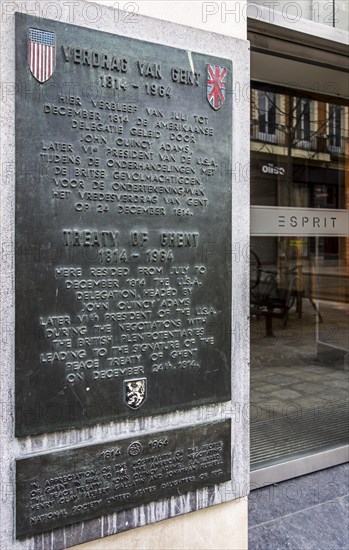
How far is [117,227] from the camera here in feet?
10.3

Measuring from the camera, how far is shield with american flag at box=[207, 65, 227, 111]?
11.2ft

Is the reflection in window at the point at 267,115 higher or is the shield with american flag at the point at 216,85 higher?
the reflection in window at the point at 267,115

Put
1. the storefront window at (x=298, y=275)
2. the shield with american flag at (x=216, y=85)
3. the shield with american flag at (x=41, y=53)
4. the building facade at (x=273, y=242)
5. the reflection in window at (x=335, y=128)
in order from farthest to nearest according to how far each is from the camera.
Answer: the reflection in window at (x=335, y=128) → the storefront window at (x=298, y=275) → the shield with american flag at (x=216, y=85) → the building facade at (x=273, y=242) → the shield with american flag at (x=41, y=53)

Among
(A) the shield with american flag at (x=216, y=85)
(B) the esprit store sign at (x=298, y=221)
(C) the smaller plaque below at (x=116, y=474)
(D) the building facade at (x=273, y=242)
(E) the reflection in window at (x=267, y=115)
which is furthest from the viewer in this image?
(E) the reflection in window at (x=267, y=115)

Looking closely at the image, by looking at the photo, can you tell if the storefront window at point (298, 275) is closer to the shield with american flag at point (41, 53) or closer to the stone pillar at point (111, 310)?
the stone pillar at point (111, 310)

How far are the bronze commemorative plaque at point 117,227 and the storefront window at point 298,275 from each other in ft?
5.33

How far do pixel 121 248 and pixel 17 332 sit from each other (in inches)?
31.4

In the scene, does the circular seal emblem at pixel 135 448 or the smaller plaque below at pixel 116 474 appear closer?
the smaller plaque below at pixel 116 474

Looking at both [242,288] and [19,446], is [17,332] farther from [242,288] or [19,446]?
[242,288]

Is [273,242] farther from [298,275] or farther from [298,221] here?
[298,275]

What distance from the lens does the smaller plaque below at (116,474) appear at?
2934 mm

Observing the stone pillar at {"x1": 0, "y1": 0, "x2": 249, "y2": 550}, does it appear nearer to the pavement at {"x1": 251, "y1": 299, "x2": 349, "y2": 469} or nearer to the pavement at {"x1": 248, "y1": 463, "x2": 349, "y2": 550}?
the pavement at {"x1": 248, "y1": 463, "x2": 349, "y2": 550}

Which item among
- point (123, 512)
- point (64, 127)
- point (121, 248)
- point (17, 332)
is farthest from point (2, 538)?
point (64, 127)

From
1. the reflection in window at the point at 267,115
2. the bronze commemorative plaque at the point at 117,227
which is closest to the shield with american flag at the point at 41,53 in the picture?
the bronze commemorative plaque at the point at 117,227
